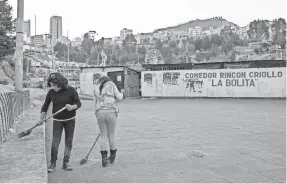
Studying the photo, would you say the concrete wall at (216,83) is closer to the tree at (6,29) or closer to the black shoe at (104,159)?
the tree at (6,29)

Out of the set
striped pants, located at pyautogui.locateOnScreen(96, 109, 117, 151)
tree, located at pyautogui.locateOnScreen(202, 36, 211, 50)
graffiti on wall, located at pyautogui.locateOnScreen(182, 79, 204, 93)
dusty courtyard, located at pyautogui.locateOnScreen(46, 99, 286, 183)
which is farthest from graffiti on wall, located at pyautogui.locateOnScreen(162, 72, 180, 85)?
tree, located at pyautogui.locateOnScreen(202, 36, 211, 50)

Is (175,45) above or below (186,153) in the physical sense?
above

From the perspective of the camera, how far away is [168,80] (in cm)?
2533

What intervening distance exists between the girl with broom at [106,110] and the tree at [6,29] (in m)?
30.6

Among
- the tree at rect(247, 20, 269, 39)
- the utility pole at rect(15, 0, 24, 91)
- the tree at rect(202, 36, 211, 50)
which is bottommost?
the utility pole at rect(15, 0, 24, 91)

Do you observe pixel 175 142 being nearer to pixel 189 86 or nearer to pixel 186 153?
pixel 186 153

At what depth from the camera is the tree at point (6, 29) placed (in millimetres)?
34031

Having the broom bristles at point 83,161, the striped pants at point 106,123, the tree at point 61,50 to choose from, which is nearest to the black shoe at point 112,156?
the striped pants at point 106,123

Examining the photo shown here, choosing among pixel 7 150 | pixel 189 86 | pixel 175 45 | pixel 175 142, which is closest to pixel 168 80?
pixel 189 86

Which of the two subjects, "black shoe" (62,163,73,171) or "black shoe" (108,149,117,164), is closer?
"black shoe" (62,163,73,171)

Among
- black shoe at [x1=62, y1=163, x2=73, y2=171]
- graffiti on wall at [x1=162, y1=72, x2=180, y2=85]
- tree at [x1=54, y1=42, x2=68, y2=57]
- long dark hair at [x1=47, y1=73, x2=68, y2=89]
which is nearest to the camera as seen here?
long dark hair at [x1=47, y1=73, x2=68, y2=89]

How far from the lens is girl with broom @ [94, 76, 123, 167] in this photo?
538 centimetres

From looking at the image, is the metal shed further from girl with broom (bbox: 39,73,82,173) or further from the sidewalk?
girl with broom (bbox: 39,73,82,173)

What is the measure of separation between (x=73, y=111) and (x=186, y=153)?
2.37 m
